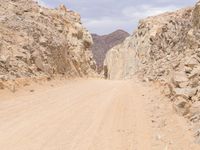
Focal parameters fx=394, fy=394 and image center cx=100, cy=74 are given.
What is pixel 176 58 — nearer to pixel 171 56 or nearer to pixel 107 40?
pixel 171 56

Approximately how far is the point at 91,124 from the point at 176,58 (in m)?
9.52

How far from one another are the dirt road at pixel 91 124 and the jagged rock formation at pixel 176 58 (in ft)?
1.69

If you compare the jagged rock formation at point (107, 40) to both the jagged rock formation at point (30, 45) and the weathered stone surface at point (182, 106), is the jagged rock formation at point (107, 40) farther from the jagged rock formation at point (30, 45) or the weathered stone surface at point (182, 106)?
the weathered stone surface at point (182, 106)

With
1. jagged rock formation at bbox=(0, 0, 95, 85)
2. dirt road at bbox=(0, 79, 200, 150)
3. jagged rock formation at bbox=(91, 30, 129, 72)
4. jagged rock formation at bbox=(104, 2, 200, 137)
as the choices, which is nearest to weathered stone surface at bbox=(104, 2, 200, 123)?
jagged rock formation at bbox=(104, 2, 200, 137)

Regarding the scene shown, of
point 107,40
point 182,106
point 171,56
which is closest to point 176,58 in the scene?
point 171,56

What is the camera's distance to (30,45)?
69.2 feet

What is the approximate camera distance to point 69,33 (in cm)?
3353

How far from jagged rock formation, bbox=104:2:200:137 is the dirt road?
1.69ft

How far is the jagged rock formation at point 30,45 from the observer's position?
1860 centimetres

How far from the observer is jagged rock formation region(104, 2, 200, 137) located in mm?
11070

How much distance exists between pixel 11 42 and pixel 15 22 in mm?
2810

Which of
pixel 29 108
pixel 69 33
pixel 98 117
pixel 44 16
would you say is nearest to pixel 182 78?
pixel 98 117

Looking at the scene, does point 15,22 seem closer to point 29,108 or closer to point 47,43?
point 47,43

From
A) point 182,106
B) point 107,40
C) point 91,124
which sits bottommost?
point 91,124
